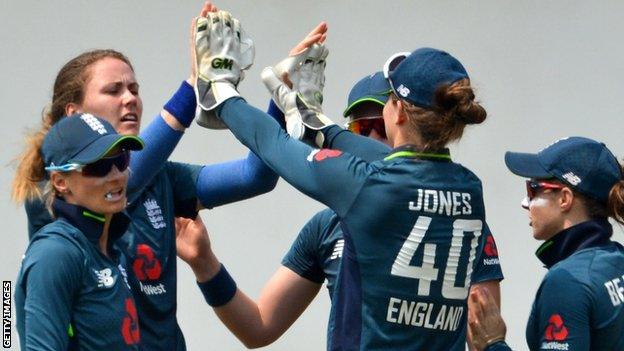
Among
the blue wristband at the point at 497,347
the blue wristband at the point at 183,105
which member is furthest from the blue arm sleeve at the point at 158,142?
the blue wristband at the point at 497,347

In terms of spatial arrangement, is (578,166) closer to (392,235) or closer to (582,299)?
(582,299)

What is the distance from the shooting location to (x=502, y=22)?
17.6 feet

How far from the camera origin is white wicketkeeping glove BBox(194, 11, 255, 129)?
10.1 ft

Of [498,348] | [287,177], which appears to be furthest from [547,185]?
[287,177]

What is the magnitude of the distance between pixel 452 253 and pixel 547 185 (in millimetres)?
502

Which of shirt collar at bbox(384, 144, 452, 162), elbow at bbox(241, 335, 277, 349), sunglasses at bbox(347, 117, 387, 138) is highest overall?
sunglasses at bbox(347, 117, 387, 138)

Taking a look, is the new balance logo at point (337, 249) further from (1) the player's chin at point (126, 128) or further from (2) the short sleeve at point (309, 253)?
(1) the player's chin at point (126, 128)

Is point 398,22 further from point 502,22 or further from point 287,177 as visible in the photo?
point 287,177

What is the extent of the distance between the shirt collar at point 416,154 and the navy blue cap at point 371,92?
2.33 ft

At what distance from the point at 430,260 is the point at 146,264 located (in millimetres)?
705

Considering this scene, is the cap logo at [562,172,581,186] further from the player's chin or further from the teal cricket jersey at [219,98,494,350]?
the player's chin

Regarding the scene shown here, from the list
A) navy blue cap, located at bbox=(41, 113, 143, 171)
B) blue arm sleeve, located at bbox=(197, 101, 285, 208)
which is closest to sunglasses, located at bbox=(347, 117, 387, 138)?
blue arm sleeve, located at bbox=(197, 101, 285, 208)

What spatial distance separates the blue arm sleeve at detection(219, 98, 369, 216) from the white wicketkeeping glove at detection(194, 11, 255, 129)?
80 millimetres

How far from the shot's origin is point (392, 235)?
2879 mm
